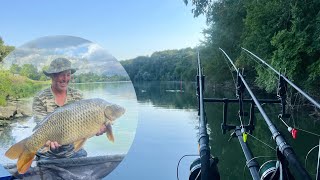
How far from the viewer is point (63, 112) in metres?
2.14

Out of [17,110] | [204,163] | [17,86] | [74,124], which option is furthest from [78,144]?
[204,163]

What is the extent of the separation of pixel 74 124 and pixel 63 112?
3.4 inches

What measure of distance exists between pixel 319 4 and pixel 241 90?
10.4 metres

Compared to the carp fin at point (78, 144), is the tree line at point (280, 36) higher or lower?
higher

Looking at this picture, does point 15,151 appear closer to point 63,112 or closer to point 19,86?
point 63,112

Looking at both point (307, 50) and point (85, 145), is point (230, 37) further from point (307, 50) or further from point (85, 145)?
point (85, 145)

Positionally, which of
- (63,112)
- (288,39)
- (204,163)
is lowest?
(204,163)

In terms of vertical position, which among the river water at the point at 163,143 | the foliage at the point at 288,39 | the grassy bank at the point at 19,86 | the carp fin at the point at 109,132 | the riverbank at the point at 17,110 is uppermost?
the foliage at the point at 288,39

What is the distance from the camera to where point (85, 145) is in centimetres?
210

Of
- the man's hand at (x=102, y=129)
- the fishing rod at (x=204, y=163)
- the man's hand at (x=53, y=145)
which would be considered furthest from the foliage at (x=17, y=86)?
the fishing rod at (x=204, y=163)

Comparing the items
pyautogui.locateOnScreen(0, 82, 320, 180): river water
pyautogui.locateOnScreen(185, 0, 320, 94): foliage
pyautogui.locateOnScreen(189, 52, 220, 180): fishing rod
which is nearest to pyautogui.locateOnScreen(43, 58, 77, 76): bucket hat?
pyautogui.locateOnScreen(0, 82, 320, 180): river water

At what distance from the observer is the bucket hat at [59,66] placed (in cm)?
222

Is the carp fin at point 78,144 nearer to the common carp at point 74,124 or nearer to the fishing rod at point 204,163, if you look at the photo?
the common carp at point 74,124

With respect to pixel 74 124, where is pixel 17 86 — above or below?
above
